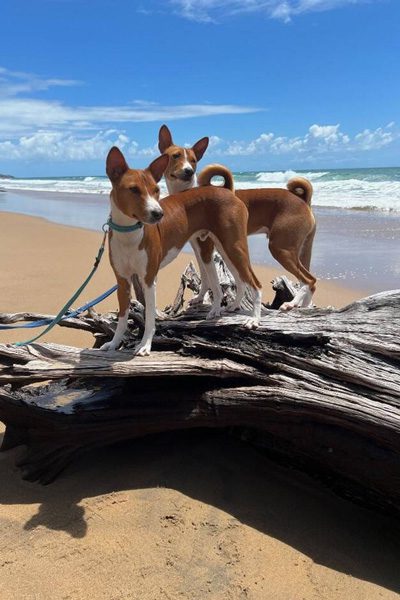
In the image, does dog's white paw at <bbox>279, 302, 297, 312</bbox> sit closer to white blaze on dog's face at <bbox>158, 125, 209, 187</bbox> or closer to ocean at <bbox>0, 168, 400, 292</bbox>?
white blaze on dog's face at <bbox>158, 125, 209, 187</bbox>

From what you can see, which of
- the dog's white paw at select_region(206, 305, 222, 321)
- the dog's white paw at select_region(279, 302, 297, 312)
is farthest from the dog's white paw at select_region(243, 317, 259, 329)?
the dog's white paw at select_region(279, 302, 297, 312)

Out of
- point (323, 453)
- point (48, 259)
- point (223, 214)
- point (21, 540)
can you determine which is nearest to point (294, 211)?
point (223, 214)

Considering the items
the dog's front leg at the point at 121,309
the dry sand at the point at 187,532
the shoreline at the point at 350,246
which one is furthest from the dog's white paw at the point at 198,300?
the shoreline at the point at 350,246

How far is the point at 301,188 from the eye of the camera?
16.9ft

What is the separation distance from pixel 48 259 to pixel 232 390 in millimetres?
8074

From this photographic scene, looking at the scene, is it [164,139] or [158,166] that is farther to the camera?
[164,139]

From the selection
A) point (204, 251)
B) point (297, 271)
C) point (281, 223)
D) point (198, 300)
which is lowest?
point (198, 300)

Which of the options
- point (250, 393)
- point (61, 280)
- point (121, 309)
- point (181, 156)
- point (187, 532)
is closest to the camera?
point (187, 532)

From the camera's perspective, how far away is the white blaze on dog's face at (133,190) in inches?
136

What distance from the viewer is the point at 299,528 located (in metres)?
3.21

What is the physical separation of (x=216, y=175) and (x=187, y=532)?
9.62ft

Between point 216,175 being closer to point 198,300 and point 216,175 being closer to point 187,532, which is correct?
point 198,300

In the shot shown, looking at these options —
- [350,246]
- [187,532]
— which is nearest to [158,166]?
[187,532]

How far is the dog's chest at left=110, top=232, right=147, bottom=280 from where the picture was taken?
370 centimetres
